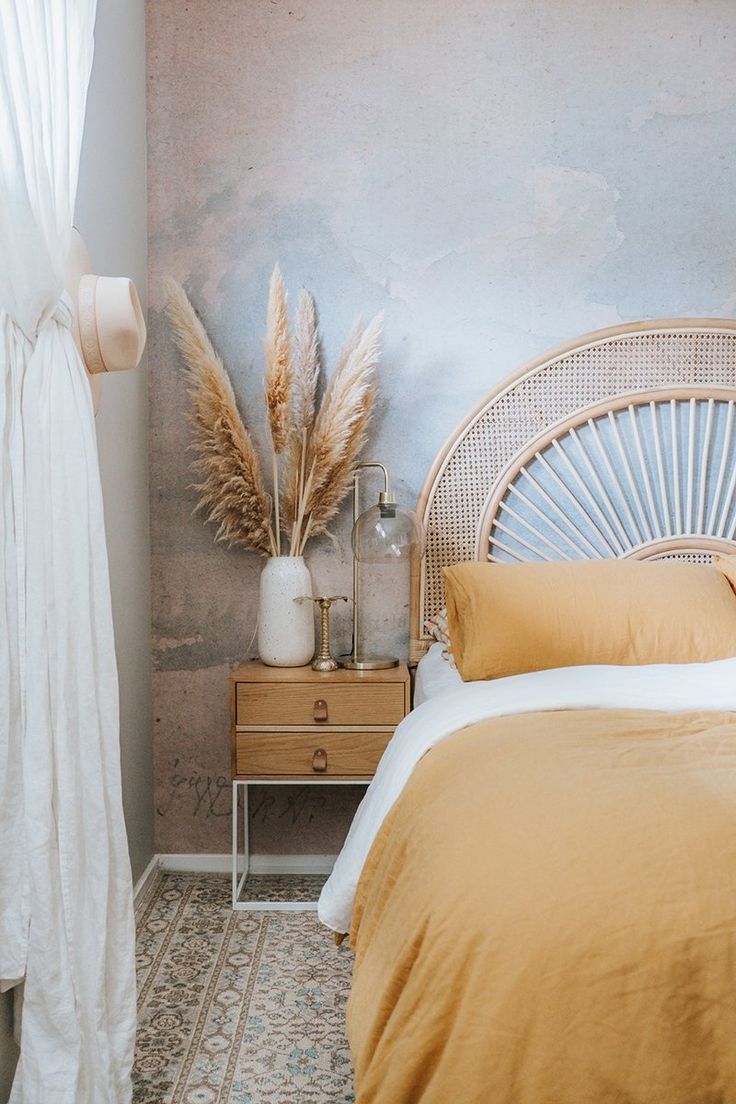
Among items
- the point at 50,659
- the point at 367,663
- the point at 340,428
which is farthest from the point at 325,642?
the point at 50,659

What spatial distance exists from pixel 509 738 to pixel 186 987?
105cm

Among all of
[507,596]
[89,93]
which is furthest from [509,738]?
[89,93]

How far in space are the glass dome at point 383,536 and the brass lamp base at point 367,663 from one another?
10.6 inches

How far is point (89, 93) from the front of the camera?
2148 millimetres

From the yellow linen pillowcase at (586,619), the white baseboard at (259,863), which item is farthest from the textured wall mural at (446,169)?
the white baseboard at (259,863)

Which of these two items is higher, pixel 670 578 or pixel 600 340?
pixel 600 340

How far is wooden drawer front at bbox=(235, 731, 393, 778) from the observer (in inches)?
94.1

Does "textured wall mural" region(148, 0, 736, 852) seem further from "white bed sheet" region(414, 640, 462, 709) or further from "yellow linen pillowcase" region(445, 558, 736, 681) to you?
"yellow linen pillowcase" region(445, 558, 736, 681)

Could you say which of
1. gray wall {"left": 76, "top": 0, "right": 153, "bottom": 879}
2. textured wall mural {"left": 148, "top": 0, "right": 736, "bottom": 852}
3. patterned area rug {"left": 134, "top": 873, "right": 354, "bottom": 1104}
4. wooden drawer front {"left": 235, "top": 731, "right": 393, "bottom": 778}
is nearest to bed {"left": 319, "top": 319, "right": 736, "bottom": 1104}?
patterned area rug {"left": 134, "top": 873, "right": 354, "bottom": 1104}

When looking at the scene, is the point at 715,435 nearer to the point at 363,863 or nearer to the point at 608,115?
the point at 608,115

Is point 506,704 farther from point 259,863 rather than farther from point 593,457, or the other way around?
point 259,863

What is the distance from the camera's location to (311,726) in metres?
2.39

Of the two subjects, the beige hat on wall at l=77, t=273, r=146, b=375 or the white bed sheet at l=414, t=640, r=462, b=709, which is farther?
the white bed sheet at l=414, t=640, r=462, b=709

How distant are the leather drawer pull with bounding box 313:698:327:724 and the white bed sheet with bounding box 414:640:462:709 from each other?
0.76 feet
